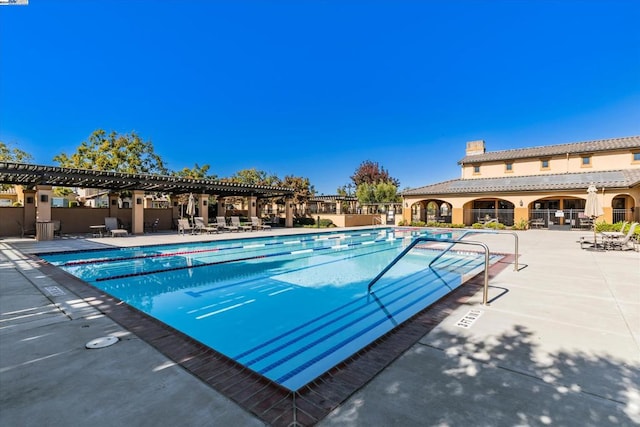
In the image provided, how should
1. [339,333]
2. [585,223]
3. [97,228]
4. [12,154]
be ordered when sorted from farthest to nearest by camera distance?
[12,154], [585,223], [97,228], [339,333]

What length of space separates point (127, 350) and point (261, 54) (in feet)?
78.3

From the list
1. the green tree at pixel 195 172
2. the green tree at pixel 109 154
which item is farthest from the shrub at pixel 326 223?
the green tree at pixel 109 154

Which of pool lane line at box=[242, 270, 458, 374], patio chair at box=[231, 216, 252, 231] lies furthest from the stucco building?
pool lane line at box=[242, 270, 458, 374]

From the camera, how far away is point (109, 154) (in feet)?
90.3

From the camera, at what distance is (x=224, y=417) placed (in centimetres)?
223

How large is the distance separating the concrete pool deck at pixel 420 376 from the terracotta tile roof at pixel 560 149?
2991 cm

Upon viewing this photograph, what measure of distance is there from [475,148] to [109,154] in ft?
124

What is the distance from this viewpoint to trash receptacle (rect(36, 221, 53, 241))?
15305 mm

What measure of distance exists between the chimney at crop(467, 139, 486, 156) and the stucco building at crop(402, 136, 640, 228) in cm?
34

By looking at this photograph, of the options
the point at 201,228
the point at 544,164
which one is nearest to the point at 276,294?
the point at 201,228

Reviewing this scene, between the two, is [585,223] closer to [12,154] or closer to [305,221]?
[305,221]

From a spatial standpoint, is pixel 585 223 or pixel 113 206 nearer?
pixel 113 206

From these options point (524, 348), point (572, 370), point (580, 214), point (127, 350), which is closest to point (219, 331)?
point (127, 350)

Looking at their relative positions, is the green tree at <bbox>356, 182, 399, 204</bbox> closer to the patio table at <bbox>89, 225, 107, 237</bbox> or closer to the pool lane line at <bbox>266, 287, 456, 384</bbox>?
the patio table at <bbox>89, 225, 107, 237</bbox>
